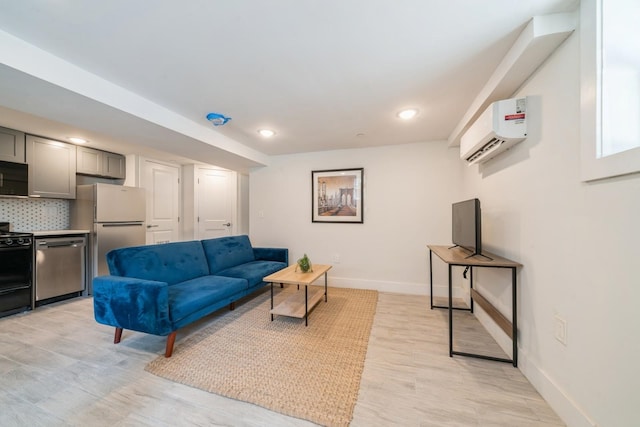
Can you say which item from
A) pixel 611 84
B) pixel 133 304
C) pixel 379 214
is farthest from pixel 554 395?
pixel 133 304

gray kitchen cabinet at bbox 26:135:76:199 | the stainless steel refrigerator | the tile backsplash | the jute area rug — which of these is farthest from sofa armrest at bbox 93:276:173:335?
the tile backsplash

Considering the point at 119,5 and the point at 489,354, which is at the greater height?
the point at 119,5

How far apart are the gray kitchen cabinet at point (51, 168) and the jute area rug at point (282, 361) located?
3.05 m

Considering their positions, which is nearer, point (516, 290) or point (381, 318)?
point (516, 290)

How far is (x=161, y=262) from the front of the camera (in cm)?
248

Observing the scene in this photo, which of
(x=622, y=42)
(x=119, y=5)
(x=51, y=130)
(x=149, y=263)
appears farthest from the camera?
(x=51, y=130)

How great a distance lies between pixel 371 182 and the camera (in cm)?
369

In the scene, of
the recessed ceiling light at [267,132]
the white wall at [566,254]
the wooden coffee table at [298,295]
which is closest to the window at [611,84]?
the white wall at [566,254]

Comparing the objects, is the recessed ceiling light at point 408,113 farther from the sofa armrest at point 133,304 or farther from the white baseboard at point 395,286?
the sofa armrest at point 133,304

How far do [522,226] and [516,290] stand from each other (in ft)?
1.61

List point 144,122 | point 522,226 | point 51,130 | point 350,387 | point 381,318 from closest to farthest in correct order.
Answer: point 350,387 < point 522,226 < point 144,122 < point 381,318 < point 51,130

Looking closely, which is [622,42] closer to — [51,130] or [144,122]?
[144,122]

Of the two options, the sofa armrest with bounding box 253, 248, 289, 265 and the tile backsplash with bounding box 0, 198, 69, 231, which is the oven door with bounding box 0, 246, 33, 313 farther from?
the sofa armrest with bounding box 253, 248, 289, 265

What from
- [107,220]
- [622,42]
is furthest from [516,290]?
[107,220]
